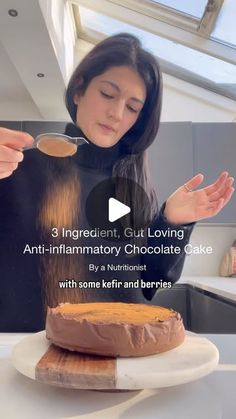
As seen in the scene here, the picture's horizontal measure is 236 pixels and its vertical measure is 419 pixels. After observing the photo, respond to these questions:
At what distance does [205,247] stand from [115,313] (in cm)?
22

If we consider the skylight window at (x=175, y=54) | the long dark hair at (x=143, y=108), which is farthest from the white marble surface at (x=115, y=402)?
the skylight window at (x=175, y=54)

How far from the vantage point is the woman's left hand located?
60 cm

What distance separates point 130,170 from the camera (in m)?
0.60

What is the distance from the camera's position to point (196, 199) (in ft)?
1.96

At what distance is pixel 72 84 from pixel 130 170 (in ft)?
0.59

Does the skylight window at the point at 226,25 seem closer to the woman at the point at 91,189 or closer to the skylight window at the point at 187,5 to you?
the skylight window at the point at 187,5

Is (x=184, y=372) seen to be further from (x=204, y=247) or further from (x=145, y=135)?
(x=145, y=135)

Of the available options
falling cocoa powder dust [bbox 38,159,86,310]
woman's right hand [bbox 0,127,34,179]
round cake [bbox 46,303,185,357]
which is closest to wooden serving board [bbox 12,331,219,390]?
round cake [bbox 46,303,185,357]

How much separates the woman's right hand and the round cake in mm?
275

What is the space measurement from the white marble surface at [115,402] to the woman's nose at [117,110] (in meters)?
0.41

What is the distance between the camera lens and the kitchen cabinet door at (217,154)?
606 mm

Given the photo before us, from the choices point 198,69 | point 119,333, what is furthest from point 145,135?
point 119,333

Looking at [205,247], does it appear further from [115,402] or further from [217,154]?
[115,402]

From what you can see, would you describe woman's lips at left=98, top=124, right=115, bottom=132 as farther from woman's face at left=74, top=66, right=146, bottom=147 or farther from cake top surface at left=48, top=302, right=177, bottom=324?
cake top surface at left=48, top=302, right=177, bottom=324
